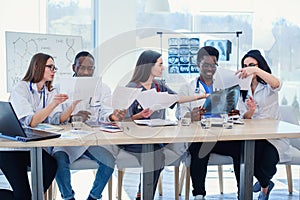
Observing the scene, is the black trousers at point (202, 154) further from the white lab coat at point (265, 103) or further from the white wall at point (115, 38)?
the white wall at point (115, 38)

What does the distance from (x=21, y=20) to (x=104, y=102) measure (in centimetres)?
198

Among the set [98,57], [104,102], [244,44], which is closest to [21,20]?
[98,57]

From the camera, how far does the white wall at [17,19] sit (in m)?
4.13

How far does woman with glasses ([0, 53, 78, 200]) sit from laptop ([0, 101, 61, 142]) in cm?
24

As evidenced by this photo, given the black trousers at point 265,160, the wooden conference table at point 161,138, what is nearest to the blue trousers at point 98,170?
the wooden conference table at point 161,138

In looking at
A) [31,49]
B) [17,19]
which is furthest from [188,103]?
[17,19]

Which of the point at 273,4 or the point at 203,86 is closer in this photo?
the point at 203,86

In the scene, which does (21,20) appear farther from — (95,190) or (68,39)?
(95,190)

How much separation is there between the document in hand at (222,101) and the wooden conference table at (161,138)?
0.21m

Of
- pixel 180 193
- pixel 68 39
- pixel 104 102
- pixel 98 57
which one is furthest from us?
pixel 98 57

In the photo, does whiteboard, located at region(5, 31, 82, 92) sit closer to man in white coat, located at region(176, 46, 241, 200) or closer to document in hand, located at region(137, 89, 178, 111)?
document in hand, located at region(137, 89, 178, 111)

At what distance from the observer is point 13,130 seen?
2.09 metres

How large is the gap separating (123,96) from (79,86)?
0.31m

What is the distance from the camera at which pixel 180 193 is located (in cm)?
329
